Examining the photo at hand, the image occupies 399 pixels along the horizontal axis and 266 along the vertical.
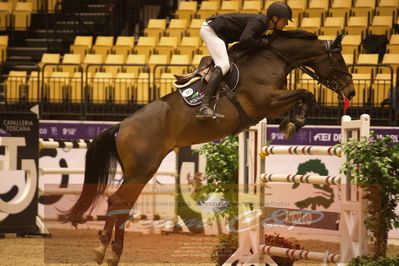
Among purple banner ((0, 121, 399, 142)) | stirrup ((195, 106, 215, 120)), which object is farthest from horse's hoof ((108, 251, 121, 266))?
purple banner ((0, 121, 399, 142))

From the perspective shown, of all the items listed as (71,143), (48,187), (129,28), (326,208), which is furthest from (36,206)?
(129,28)

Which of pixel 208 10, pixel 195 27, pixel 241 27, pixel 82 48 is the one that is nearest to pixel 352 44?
pixel 195 27

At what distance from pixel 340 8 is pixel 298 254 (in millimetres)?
7424

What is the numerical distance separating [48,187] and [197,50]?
3838mm

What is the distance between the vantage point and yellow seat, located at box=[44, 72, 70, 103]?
1091cm

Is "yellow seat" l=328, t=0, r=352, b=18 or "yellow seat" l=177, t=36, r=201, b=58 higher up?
"yellow seat" l=328, t=0, r=352, b=18

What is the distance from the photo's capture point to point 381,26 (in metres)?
11.2

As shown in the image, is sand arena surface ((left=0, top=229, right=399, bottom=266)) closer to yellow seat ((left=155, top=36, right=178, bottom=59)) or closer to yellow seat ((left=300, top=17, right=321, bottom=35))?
yellow seat ((left=155, top=36, right=178, bottom=59))

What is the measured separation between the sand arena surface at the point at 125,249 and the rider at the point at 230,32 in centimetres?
127

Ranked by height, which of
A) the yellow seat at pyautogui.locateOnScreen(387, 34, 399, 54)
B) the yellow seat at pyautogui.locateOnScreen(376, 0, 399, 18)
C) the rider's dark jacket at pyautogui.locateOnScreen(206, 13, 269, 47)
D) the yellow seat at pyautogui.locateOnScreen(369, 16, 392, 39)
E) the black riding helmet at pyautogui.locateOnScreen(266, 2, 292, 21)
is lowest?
the rider's dark jacket at pyautogui.locateOnScreen(206, 13, 269, 47)

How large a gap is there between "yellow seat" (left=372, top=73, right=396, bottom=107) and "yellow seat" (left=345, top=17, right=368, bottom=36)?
1.84 m

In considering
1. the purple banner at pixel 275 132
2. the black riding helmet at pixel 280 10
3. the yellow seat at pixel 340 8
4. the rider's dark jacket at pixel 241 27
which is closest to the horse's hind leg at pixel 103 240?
the rider's dark jacket at pixel 241 27

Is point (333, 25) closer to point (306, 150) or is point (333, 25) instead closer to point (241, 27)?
point (241, 27)

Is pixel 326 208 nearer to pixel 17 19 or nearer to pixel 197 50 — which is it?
pixel 197 50
